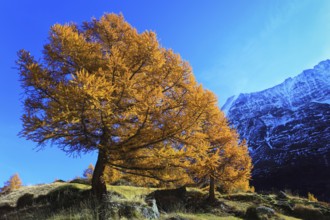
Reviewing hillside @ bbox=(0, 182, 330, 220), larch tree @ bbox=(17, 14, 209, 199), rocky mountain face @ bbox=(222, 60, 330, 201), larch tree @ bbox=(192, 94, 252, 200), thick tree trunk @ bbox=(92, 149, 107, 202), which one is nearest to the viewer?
larch tree @ bbox=(17, 14, 209, 199)

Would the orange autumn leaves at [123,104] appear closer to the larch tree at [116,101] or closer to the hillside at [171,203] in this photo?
the larch tree at [116,101]

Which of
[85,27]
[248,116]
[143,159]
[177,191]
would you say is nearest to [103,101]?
[143,159]

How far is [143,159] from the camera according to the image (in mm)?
9828

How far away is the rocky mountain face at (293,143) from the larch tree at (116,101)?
1444 inches

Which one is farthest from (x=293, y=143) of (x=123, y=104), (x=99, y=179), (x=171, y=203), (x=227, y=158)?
(x=123, y=104)

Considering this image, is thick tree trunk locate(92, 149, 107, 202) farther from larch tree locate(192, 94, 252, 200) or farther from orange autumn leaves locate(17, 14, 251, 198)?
larch tree locate(192, 94, 252, 200)

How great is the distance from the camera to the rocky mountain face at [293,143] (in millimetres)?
86562

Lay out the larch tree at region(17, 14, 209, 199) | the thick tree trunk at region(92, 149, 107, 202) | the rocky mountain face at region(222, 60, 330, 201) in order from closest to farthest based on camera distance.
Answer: the larch tree at region(17, 14, 209, 199) → the thick tree trunk at region(92, 149, 107, 202) → the rocky mountain face at region(222, 60, 330, 201)

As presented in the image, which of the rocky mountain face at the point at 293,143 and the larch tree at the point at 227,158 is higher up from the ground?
the rocky mountain face at the point at 293,143

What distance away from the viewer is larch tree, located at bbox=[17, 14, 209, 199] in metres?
8.21

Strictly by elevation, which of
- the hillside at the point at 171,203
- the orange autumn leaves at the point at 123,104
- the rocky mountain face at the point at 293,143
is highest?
the rocky mountain face at the point at 293,143

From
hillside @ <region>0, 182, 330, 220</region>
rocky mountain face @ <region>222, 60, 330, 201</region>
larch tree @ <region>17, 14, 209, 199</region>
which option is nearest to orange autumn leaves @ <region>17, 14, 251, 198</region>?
larch tree @ <region>17, 14, 209, 199</region>

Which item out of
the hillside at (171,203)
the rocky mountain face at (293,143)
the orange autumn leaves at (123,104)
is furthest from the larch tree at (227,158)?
the rocky mountain face at (293,143)

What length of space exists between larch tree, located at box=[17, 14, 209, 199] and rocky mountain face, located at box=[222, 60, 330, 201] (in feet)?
120
